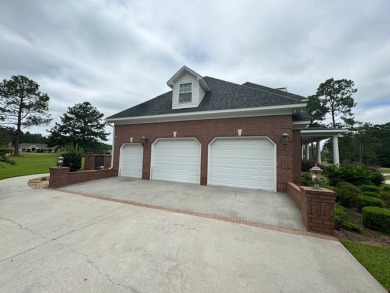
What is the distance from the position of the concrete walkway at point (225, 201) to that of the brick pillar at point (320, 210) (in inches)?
12.0

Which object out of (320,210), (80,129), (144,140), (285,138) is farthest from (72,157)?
(80,129)

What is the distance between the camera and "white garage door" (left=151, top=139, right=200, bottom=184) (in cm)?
919

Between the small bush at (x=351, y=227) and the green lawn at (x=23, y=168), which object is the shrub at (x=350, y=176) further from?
the green lawn at (x=23, y=168)

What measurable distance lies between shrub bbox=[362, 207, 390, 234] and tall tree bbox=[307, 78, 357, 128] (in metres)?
29.2

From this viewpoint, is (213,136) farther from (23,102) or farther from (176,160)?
(23,102)

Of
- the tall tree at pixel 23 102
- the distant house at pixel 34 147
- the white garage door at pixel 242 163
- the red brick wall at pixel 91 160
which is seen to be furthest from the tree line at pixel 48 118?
the distant house at pixel 34 147

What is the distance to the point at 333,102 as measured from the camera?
2831cm

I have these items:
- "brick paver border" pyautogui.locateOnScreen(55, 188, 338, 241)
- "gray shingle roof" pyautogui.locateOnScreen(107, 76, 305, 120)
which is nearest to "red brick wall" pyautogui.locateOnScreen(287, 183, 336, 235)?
"brick paver border" pyautogui.locateOnScreen(55, 188, 338, 241)

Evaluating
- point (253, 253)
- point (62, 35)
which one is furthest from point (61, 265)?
point (62, 35)

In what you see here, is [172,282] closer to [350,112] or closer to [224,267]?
[224,267]

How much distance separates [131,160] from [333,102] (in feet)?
110

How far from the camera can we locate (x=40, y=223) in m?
4.06

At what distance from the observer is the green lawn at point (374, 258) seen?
2.46m

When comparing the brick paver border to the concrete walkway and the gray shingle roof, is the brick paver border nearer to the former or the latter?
the concrete walkway
